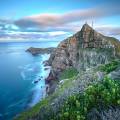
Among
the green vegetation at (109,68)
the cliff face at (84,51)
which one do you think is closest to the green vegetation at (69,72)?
the cliff face at (84,51)

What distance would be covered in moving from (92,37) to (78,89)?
9154cm

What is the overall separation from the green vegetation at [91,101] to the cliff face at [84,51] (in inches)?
3361

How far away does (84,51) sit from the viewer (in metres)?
111

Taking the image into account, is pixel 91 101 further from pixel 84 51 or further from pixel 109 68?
pixel 84 51

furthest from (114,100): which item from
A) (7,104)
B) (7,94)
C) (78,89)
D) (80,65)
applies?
(80,65)

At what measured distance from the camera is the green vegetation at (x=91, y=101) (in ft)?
57.2

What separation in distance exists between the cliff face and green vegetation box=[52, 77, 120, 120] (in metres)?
85.4

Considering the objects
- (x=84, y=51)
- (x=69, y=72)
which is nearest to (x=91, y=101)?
(x=69, y=72)

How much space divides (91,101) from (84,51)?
9341 cm

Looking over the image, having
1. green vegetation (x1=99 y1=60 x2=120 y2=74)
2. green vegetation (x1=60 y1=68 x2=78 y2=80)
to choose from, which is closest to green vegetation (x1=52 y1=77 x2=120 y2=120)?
green vegetation (x1=99 y1=60 x2=120 y2=74)

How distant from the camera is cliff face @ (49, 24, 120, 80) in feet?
349

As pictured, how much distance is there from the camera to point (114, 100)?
688 inches

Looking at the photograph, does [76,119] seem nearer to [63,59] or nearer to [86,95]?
[86,95]

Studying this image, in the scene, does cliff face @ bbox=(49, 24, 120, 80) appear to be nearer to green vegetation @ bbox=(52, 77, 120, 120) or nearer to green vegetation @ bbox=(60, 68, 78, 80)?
green vegetation @ bbox=(60, 68, 78, 80)
